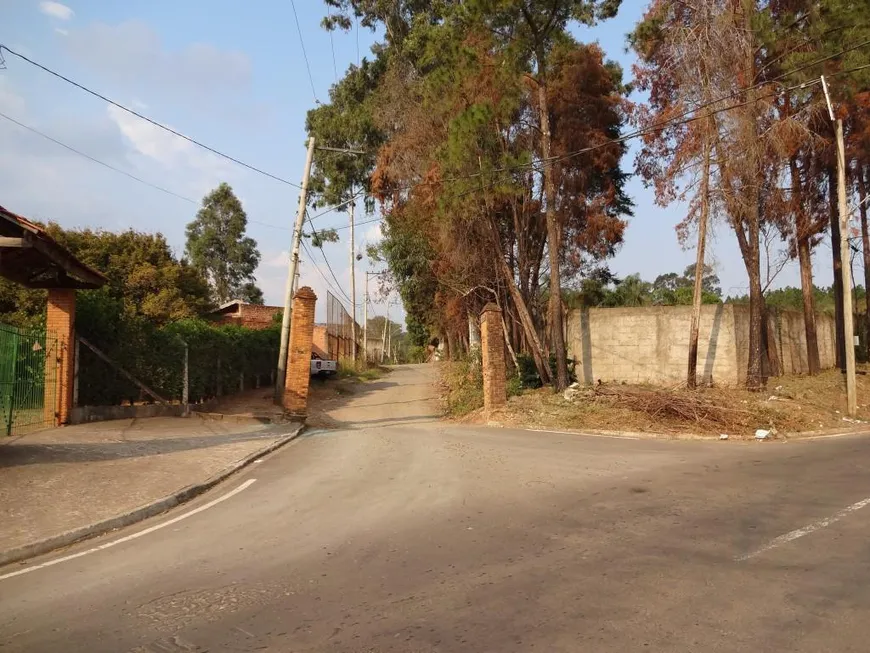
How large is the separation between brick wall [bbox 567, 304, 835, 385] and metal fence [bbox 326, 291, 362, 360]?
1780 centimetres

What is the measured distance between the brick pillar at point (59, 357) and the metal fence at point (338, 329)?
21954 mm

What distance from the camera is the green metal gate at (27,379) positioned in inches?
503

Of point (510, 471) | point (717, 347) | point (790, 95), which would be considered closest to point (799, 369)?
point (717, 347)

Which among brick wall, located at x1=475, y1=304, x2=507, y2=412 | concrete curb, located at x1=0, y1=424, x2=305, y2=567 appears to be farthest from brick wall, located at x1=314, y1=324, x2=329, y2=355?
concrete curb, located at x1=0, y1=424, x2=305, y2=567

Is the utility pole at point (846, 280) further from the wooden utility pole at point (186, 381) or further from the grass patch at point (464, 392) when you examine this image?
the wooden utility pole at point (186, 381)

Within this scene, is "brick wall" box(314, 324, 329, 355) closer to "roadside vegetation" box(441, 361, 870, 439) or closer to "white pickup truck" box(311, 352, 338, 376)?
"white pickup truck" box(311, 352, 338, 376)

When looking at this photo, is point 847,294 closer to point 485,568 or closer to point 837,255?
point 837,255

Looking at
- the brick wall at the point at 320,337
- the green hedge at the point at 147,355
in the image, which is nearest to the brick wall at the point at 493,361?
the green hedge at the point at 147,355

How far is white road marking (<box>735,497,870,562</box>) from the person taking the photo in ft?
18.7

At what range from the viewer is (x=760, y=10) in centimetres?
1941

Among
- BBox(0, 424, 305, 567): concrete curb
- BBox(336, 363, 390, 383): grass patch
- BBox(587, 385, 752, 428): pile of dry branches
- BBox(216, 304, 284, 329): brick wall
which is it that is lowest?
BBox(0, 424, 305, 567): concrete curb

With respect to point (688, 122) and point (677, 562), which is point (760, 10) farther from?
point (677, 562)

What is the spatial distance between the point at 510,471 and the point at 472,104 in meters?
13.9

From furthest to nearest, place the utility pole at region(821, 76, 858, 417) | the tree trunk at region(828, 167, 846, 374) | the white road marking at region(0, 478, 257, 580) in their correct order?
the tree trunk at region(828, 167, 846, 374) → the utility pole at region(821, 76, 858, 417) → the white road marking at region(0, 478, 257, 580)
